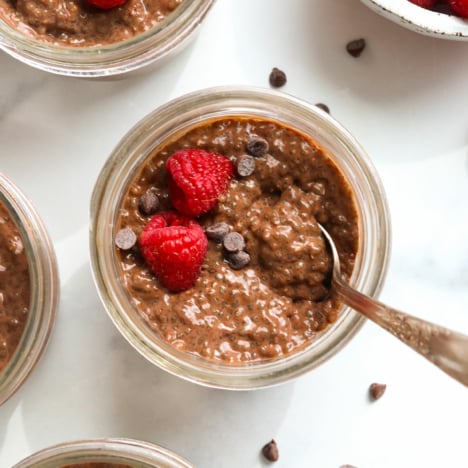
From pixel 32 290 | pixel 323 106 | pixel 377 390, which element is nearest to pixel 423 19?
pixel 323 106

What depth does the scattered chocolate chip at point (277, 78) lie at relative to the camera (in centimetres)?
168

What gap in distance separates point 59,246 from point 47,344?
21 cm

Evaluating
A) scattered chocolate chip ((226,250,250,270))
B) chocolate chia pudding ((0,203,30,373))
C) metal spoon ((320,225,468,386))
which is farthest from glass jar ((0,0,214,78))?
metal spoon ((320,225,468,386))

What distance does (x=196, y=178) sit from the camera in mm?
1451

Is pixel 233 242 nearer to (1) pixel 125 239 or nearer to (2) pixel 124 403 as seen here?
(1) pixel 125 239

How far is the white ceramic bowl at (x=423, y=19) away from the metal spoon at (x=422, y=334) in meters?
0.52

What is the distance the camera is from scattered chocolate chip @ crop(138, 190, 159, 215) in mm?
1501

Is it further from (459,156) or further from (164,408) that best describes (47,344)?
(459,156)

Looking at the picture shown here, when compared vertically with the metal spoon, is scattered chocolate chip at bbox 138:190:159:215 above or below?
above

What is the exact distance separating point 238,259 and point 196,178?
0.56 ft

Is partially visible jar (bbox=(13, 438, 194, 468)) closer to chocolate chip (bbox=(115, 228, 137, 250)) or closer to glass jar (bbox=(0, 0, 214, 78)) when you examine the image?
→ chocolate chip (bbox=(115, 228, 137, 250))

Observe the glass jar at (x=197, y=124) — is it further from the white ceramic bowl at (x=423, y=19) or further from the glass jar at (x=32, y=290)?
the white ceramic bowl at (x=423, y=19)

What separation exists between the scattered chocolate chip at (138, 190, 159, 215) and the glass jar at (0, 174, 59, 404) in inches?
8.5

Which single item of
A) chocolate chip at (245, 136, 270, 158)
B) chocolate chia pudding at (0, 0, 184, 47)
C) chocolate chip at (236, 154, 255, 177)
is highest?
chocolate chia pudding at (0, 0, 184, 47)
